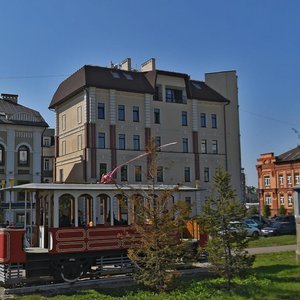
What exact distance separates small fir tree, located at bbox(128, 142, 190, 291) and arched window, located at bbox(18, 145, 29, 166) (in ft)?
114

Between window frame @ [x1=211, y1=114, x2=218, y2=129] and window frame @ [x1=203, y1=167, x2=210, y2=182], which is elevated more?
window frame @ [x1=211, y1=114, x2=218, y2=129]

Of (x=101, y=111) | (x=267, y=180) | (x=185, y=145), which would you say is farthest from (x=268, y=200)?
(x=101, y=111)

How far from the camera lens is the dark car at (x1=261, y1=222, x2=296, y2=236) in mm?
39844

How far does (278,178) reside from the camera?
75.3m

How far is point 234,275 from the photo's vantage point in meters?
13.0

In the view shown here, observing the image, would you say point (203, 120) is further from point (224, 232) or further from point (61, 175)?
point (224, 232)

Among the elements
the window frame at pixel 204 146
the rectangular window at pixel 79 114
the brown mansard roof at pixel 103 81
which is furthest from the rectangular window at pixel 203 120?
the rectangular window at pixel 79 114

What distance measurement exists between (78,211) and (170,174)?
34.1 metres

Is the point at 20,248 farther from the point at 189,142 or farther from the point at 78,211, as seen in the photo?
the point at 189,142

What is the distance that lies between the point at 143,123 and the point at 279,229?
17.4 meters

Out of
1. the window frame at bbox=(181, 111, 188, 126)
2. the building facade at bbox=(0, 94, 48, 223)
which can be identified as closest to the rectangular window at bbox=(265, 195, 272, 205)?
the window frame at bbox=(181, 111, 188, 126)

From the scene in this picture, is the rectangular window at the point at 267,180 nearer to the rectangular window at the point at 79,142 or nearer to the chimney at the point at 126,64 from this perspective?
the chimney at the point at 126,64

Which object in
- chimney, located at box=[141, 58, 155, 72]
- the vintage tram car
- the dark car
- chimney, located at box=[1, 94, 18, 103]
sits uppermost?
chimney, located at box=[141, 58, 155, 72]

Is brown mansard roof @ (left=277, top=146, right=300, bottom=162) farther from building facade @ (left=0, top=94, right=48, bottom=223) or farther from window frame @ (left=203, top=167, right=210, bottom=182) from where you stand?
building facade @ (left=0, top=94, right=48, bottom=223)
